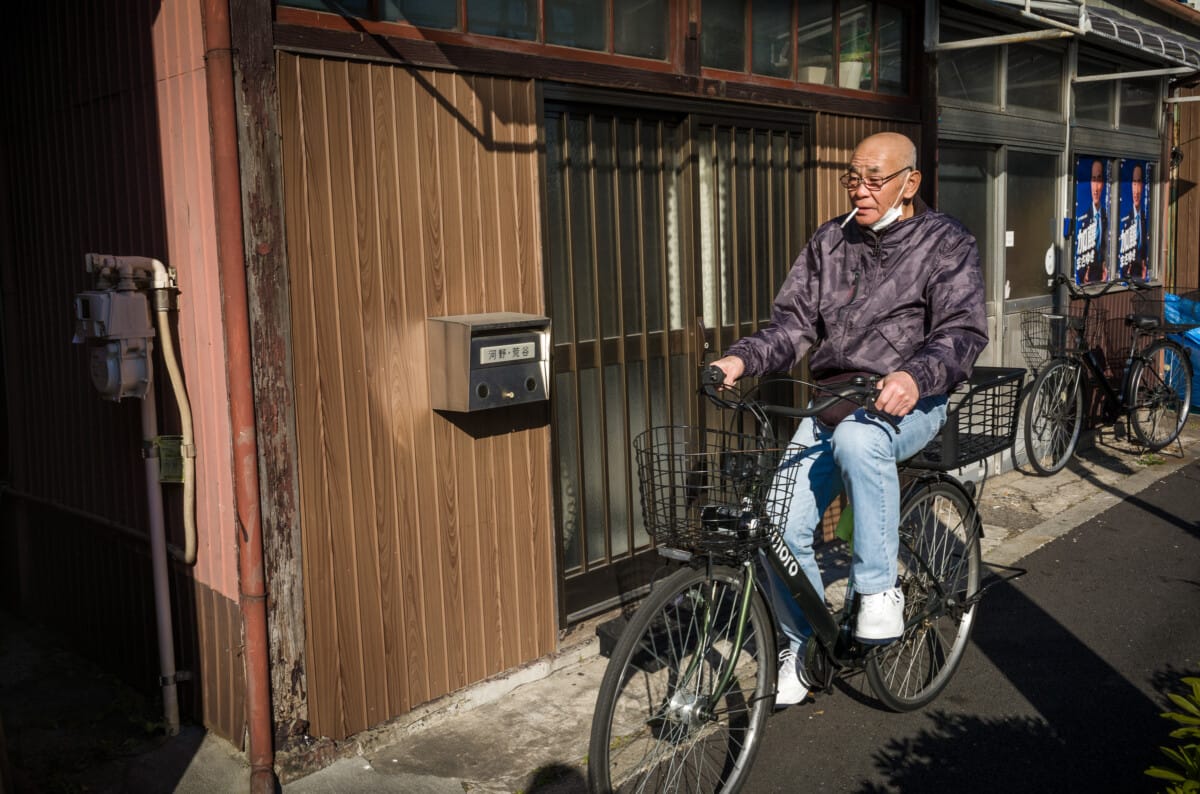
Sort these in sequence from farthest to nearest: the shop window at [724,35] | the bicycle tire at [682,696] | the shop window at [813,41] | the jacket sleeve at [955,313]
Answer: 1. the shop window at [813,41]
2. the shop window at [724,35]
3. the jacket sleeve at [955,313]
4. the bicycle tire at [682,696]

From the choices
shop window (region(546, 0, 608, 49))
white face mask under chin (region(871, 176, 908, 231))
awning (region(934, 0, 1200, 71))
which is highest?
awning (region(934, 0, 1200, 71))

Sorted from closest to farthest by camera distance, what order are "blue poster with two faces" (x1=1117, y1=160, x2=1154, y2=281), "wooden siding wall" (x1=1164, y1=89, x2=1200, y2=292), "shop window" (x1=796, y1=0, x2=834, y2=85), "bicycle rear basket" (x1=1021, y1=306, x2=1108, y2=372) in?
"shop window" (x1=796, y1=0, x2=834, y2=85), "bicycle rear basket" (x1=1021, y1=306, x2=1108, y2=372), "blue poster with two faces" (x1=1117, y1=160, x2=1154, y2=281), "wooden siding wall" (x1=1164, y1=89, x2=1200, y2=292)

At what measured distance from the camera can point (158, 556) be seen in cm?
422

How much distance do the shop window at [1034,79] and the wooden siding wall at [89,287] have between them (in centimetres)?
649

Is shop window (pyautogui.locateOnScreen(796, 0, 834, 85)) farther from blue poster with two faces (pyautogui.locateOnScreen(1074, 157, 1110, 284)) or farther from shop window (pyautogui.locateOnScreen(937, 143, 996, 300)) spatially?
blue poster with two faces (pyautogui.locateOnScreen(1074, 157, 1110, 284))

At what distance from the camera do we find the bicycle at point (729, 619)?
3277 millimetres

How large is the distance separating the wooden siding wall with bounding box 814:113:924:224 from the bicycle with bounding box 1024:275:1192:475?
2672mm

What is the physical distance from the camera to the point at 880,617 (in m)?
3.80

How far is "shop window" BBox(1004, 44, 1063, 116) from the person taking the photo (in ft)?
27.7

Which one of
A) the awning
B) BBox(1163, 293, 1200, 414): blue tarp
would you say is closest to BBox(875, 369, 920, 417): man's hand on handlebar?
the awning

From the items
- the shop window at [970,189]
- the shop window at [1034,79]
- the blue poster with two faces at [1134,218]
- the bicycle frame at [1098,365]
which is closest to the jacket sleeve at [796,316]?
the shop window at [970,189]

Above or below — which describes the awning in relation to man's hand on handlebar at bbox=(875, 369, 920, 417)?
above

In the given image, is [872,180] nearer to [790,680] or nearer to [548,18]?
[548,18]

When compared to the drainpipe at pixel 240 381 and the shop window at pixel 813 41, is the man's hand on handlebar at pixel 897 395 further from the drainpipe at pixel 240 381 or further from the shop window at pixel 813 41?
the shop window at pixel 813 41
